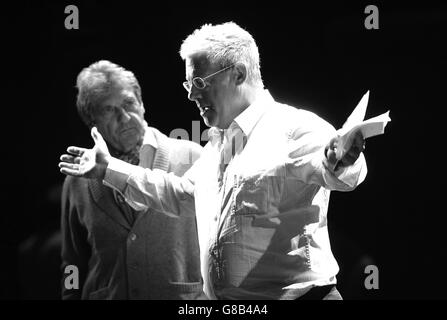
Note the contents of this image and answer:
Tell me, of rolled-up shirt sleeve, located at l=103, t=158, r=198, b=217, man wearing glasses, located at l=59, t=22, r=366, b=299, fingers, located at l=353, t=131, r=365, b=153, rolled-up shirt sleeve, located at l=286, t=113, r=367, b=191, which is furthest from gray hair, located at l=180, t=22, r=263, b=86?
fingers, located at l=353, t=131, r=365, b=153

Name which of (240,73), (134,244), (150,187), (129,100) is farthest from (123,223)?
(240,73)

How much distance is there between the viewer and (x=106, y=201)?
9.16 feet

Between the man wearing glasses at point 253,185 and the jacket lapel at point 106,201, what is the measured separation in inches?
12.3

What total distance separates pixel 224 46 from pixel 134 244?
30.9 inches

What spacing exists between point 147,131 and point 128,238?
14.8 inches

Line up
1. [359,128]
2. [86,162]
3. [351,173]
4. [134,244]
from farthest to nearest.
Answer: [134,244], [86,162], [351,173], [359,128]

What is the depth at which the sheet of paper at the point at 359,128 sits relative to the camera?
1896 millimetres

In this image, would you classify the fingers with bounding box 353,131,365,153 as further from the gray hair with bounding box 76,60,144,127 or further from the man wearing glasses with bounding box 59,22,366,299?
the gray hair with bounding box 76,60,144,127

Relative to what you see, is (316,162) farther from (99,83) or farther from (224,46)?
(99,83)

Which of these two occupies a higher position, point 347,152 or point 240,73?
point 240,73

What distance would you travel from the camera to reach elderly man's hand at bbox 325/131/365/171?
76.9 inches

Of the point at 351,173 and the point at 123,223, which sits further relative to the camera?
the point at 123,223
